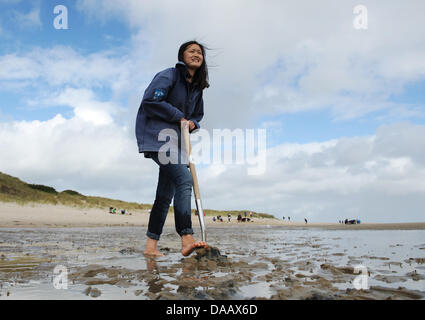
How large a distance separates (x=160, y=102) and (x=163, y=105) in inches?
2.6

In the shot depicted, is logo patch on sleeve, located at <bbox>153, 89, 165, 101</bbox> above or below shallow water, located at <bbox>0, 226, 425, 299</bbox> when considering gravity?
above

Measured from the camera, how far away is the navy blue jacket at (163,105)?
4.88 meters

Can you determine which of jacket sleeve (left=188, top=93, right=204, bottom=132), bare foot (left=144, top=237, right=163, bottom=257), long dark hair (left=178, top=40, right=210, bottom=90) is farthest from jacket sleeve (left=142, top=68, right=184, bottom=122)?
bare foot (left=144, top=237, right=163, bottom=257)

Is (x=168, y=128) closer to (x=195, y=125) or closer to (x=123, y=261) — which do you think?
(x=195, y=125)

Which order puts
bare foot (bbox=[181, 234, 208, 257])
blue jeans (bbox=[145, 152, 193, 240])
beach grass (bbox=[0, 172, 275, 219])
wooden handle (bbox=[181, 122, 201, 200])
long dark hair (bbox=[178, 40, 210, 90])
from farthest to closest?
beach grass (bbox=[0, 172, 275, 219]) < long dark hair (bbox=[178, 40, 210, 90]) < wooden handle (bbox=[181, 122, 201, 200]) < blue jeans (bbox=[145, 152, 193, 240]) < bare foot (bbox=[181, 234, 208, 257])

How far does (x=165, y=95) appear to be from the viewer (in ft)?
16.3

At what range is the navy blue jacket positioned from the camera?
488cm

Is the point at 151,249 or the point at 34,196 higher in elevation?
the point at 34,196

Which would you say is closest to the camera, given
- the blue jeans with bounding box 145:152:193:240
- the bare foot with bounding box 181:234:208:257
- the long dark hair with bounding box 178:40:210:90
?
the bare foot with bounding box 181:234:208:257

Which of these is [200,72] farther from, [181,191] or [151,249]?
[151,249]

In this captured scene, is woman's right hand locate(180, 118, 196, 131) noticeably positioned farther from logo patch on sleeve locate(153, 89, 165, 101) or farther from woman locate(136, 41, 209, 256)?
logo patch on sleeve locate(153, 89, 165, 101)

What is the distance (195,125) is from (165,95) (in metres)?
0.69

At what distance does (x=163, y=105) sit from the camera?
484cm

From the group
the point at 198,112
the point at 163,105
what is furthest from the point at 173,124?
the point at 198,112
